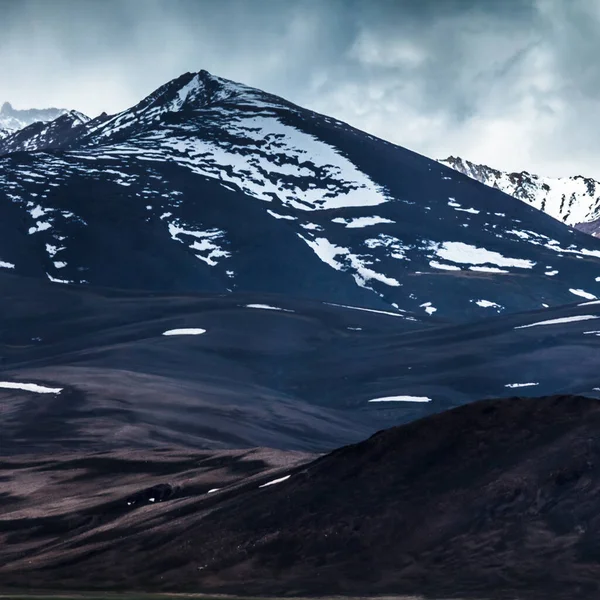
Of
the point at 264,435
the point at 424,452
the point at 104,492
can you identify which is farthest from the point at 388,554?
the point at 264,435

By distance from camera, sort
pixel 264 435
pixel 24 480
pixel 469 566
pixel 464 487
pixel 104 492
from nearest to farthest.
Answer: pixel 469 566 → pixel 464 487 → pixel 104 492 → pixel 24 480 → pixel 264 435

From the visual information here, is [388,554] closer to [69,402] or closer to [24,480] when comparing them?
[24,480]

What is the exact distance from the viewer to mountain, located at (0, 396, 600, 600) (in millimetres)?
66938

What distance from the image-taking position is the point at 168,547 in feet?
256

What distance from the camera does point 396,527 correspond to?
7300 cm

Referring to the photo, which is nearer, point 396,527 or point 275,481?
point 396,527

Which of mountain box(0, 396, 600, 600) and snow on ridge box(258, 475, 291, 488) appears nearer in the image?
mountain box(0, 396, 600, 600)

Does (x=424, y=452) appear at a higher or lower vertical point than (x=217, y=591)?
higher

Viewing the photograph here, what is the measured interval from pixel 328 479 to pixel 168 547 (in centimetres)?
940

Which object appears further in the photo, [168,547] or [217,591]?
[168,547]

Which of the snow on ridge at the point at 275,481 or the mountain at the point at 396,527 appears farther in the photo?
the snow on ridge at the point at 275,481

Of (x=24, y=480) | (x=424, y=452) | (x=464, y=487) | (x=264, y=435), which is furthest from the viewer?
(x=264, y=435)

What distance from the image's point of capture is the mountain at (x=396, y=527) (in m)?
66.9

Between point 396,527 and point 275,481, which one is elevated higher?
point 275,481
